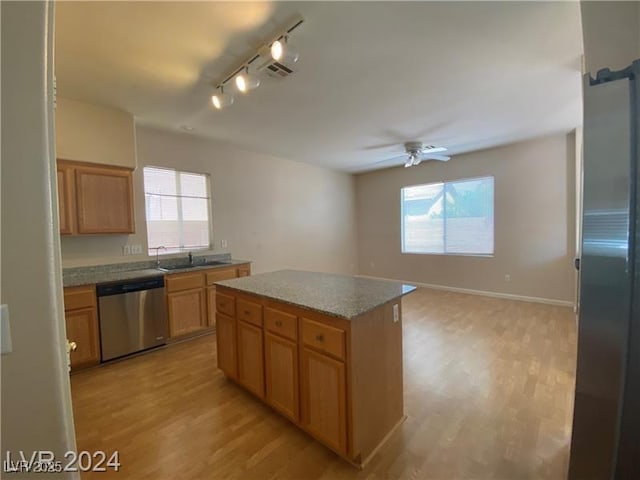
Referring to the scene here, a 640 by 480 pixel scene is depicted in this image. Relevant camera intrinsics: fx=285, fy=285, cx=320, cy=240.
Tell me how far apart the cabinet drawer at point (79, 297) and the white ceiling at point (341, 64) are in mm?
1884

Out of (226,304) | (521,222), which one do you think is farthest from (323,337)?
(521,222)

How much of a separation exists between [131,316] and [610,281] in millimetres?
3804

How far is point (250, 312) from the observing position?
216 centimetres

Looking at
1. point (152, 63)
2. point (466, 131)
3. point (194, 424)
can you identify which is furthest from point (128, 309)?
point (466, 131)

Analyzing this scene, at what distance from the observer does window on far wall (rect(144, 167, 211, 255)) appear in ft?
12.6

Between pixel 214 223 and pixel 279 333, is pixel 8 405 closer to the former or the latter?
pixel 279 333

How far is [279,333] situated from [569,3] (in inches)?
107

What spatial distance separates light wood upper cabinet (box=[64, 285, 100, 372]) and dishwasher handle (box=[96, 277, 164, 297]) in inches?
2.9

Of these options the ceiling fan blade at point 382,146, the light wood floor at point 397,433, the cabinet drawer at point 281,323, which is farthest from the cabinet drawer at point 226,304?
the ceiling fan blade at point 382,146

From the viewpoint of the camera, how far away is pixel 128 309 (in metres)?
3.07

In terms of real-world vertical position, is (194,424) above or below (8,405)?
below

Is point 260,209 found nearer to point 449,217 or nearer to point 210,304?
point 210,304

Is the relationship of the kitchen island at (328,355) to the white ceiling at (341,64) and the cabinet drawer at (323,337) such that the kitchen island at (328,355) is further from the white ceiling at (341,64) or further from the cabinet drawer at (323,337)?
the white ceiling at (341,64)

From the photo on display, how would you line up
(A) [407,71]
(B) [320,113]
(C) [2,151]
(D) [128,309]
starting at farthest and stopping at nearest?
1. (B) [320,113]
2. (D) [128,309]
3. (A) [407,71]
4. (C) [2,151]
